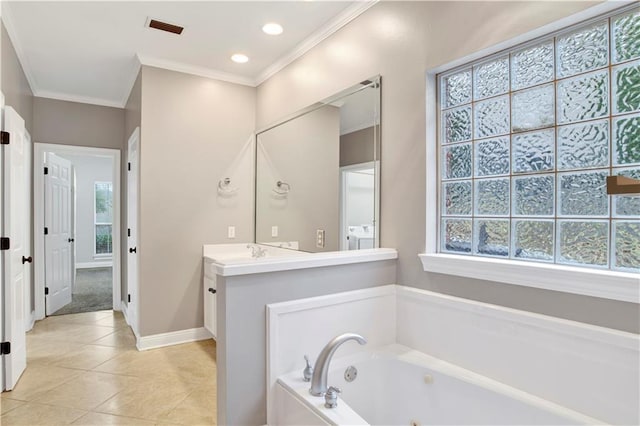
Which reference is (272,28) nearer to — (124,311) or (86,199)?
(124,311)

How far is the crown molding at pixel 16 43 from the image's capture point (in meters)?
2.58

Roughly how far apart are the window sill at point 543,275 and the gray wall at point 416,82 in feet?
0.14

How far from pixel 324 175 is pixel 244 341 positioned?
61.3 inches

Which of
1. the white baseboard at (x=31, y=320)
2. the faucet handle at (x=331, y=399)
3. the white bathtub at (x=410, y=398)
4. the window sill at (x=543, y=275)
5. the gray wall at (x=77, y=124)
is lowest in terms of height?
the white baseboard at (x=31, y=320)

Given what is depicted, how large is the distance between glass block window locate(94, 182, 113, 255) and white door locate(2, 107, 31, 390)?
252 inches

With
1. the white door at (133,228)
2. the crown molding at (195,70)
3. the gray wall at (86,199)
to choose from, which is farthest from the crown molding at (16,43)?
the gray wall at (86,199)

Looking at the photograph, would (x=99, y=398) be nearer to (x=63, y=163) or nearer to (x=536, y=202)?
(x=536, y=202)

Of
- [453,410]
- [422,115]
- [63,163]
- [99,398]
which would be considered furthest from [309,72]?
[63,163]

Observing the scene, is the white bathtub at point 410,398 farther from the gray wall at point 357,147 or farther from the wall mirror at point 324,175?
the gray wall at point 357,147

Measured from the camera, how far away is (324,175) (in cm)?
296

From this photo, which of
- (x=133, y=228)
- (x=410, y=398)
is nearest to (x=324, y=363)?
(x=410, y=398)

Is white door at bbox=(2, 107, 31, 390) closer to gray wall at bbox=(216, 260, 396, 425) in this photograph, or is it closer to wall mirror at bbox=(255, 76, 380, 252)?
gray wall at bbox=(216, 260, 396, 425)

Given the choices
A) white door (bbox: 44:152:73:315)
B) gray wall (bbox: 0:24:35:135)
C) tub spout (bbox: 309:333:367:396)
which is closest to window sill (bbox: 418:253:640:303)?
tub spout (bbox: 309:333:367:396)

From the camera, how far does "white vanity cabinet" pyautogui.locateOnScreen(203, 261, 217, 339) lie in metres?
3.30
